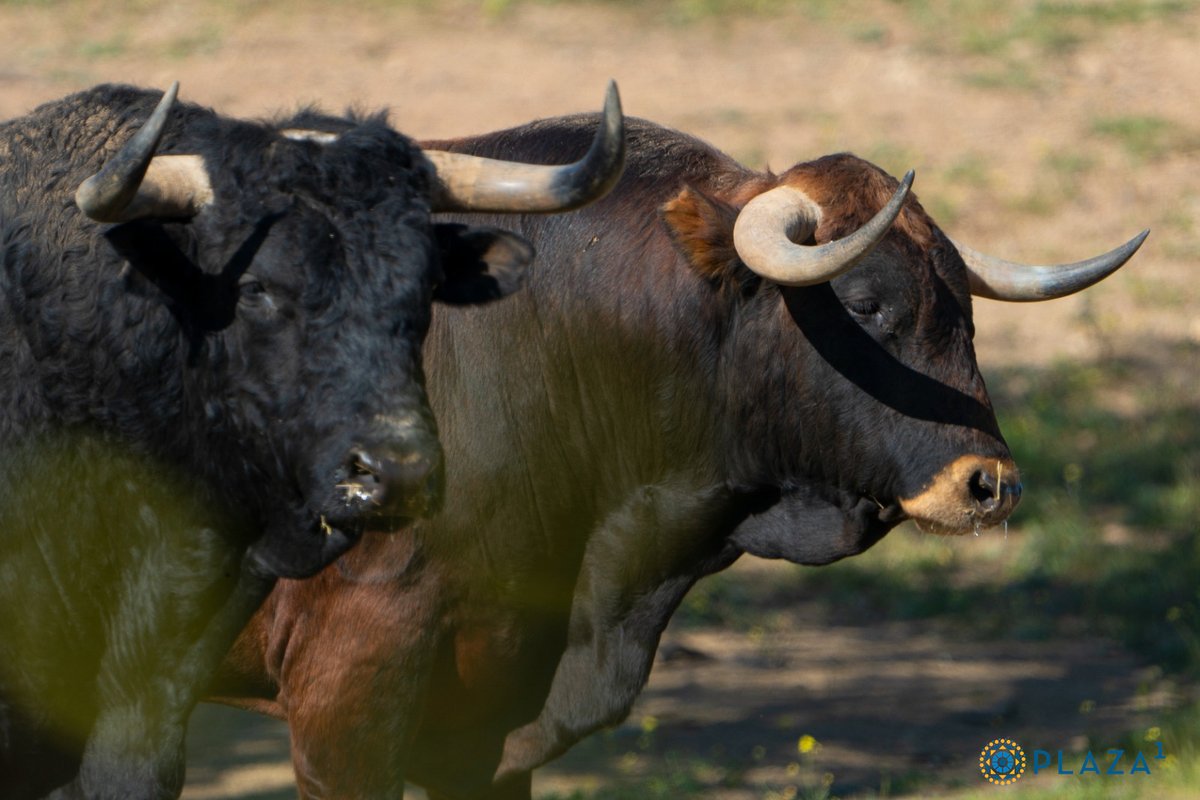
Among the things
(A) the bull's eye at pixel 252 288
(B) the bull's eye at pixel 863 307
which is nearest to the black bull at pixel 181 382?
(A) the bull's eye at pixel 252 288

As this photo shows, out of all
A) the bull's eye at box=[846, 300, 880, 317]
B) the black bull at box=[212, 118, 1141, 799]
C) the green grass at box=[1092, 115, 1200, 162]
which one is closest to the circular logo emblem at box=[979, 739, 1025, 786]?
the black bull at box=[212, 118, 1141, 799]

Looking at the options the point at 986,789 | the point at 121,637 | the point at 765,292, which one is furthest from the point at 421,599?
the point at 986,789

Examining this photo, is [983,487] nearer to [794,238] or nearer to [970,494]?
[970,494]

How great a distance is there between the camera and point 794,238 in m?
4.89

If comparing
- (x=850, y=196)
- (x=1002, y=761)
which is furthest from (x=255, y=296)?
(x=1002, y=761)

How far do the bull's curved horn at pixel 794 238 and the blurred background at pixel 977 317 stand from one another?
8.12 ft

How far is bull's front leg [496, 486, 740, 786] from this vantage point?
205 inches

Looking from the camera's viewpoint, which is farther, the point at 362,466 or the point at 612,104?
the point at 612,104

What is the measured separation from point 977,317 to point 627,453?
7353mm

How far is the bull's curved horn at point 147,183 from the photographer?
11.8 feet

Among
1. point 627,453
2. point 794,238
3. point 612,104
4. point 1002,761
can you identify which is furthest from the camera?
point 1002,761

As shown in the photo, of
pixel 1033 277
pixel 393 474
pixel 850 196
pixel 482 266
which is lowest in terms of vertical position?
pixel 393 474

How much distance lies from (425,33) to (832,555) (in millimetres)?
13024

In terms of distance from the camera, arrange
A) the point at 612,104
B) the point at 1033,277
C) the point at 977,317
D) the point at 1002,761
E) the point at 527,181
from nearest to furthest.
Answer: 1. the point at 612,104
2. the point at 527,181
3. the point at 1033,277
4. the point at 1002,761
5. the point at 977,317
